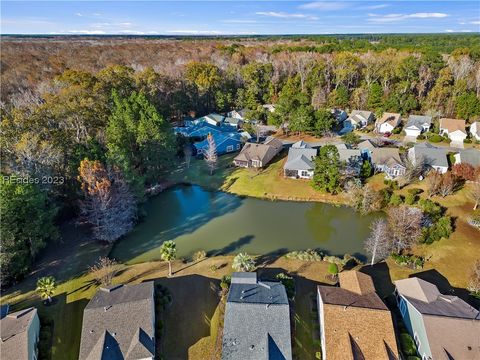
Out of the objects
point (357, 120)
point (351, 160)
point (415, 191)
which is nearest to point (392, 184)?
point (415, 191)

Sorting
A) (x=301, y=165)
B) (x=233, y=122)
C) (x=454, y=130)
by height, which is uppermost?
(x=233, y=122)

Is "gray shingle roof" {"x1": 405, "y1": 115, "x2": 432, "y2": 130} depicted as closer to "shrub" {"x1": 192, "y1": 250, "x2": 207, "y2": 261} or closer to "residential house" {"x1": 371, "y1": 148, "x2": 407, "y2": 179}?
"residential house" {"x1": 371, "y1": 148, "x2": 407, "y2": 179}

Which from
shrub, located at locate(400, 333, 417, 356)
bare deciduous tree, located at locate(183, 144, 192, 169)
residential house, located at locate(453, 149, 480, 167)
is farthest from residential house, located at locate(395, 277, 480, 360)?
bare deciduous tree, located at locate(183, 144, 192, 169)

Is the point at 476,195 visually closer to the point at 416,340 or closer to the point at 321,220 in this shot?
the point at 321,220

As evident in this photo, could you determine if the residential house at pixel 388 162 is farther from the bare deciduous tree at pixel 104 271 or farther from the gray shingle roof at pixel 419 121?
the bare deciduous tree at pixel 104 271

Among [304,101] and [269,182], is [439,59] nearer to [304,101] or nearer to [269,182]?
[304,101]

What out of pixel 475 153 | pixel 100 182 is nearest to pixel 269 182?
pixel 100 182
